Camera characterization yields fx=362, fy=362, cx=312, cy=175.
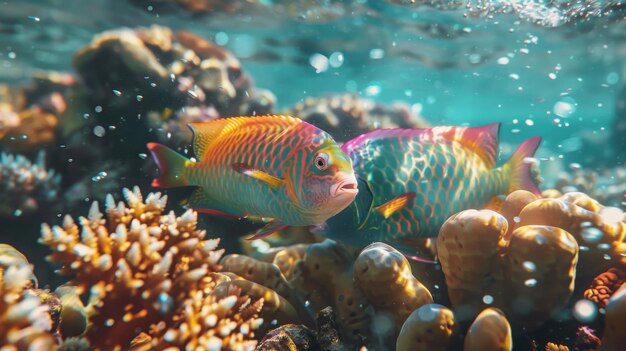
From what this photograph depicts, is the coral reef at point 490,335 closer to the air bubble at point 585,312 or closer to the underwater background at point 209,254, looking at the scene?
the underwater background at point 209,254

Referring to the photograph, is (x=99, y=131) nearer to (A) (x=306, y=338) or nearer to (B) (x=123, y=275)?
(B) (x=123, y=275)

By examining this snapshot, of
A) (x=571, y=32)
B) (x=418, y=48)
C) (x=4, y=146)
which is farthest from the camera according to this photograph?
(x=418, y=48)

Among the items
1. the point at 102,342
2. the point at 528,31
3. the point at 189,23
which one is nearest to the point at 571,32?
the point at 528,31

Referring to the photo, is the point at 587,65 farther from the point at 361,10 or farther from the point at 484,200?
the point at 484,200

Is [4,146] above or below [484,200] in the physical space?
below

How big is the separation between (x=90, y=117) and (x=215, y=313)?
12.9 ft

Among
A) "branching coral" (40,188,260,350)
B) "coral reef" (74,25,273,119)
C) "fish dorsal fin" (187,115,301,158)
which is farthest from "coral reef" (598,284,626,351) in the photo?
"coral reef" (74,25,273,119)

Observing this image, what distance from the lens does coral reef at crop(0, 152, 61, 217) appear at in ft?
14.7

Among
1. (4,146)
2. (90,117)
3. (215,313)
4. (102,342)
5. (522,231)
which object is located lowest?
(4,146)

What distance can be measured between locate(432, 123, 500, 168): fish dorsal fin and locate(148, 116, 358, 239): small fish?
5.40 ft

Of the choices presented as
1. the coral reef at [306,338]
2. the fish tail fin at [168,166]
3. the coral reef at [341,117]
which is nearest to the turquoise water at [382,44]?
the coral reef at [341,117]

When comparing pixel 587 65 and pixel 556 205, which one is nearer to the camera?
pixel 556 205

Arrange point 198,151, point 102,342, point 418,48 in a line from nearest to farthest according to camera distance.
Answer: point 102,342, point 198,151, point 418,48

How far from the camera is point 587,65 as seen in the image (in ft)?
77.6
